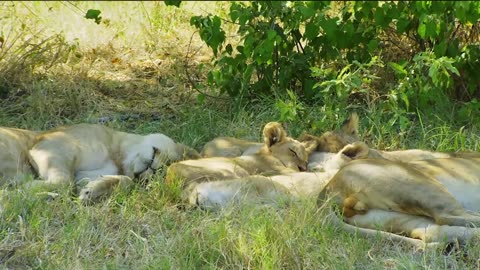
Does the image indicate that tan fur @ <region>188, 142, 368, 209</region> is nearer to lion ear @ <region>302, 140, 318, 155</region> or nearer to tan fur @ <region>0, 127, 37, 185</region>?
lion ear @ <region>302, 140, 318, 155</region>

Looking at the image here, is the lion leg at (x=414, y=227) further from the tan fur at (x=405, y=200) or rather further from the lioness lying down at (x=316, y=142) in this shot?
the lioness lying down at (x=316, y=142)

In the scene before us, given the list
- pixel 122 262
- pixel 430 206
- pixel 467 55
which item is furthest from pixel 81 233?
pixel 467 55

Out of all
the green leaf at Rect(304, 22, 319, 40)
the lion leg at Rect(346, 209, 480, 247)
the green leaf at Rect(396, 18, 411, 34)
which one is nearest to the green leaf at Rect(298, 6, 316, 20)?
the green leaf at Rect(304, 22, 319, 40)

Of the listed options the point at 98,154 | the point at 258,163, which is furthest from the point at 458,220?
the point at 98,154

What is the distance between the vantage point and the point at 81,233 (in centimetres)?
525

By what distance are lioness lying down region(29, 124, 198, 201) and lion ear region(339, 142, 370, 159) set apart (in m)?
1.06

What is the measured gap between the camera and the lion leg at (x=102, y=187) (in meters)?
5.86

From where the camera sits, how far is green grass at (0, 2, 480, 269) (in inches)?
198

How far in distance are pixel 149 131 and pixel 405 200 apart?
2744 millimetres

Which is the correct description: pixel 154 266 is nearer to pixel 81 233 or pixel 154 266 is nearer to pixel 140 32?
pixel 81 233

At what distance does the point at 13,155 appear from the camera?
20.6ft

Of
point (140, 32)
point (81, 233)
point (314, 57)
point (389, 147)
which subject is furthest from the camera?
point (140, 32)

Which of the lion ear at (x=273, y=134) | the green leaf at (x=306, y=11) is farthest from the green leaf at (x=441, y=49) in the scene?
the lion ear at (x=273, y=134)

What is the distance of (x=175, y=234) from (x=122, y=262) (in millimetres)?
428
